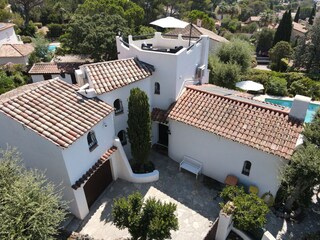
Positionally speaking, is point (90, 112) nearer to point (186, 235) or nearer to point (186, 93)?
point (186, 93)

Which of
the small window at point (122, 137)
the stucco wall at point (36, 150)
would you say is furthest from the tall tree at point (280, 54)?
the stucco wall at point (36, 150)

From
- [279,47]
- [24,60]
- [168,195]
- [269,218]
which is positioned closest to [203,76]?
[168,195]

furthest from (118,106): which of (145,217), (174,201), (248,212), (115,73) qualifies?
(248,212)

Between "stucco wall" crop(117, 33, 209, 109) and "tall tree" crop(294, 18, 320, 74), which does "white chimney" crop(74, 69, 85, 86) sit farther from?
"tall tree" crop(294, 18, 320, 74)

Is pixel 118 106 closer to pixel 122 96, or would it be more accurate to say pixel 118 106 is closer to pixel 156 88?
pixel 122 96

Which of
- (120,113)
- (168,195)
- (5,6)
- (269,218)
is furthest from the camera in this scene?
(5,6)

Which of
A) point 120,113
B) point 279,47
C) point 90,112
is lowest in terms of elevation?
point 279,47

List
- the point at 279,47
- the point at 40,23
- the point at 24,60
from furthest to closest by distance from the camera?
the point at 40,23
the point at 279,47
the point at 24,60
